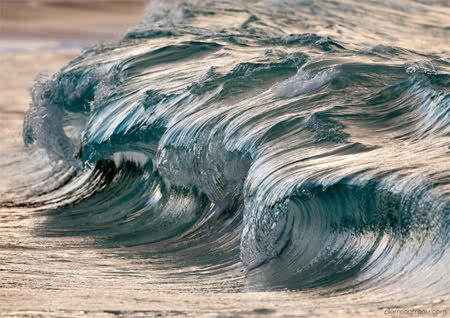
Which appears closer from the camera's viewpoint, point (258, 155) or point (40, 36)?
point (258, 155)

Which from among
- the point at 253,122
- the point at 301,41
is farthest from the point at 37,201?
the point at 301,41

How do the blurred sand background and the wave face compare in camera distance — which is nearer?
the wave face

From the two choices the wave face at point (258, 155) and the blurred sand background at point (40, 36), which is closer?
the wave face at point (258, 155)

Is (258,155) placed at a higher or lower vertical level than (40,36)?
higher

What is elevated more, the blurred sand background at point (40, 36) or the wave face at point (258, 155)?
the wave face at point (258, 155)

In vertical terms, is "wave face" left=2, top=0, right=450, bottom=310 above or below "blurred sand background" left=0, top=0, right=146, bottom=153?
above
